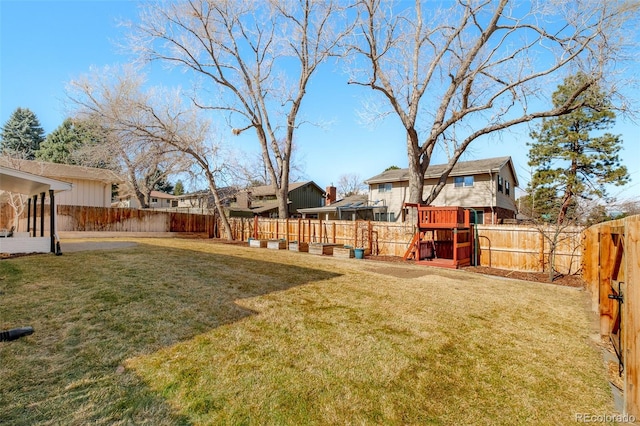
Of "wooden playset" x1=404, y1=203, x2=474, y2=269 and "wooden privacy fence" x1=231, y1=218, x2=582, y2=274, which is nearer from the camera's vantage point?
"wooden privacy fence" x1=231, y1=218, x2=582, y2=274

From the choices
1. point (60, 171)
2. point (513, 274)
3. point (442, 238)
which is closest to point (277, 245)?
point (442, 238)

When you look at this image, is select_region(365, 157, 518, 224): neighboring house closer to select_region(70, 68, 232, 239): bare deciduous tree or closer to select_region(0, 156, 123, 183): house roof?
select_region(70, 68, 232, 239): bare deciduous tree

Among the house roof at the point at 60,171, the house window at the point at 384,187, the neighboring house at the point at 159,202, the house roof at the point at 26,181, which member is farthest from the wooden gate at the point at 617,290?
the neighboring house at the point at 159,202

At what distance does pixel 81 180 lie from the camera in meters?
20.7

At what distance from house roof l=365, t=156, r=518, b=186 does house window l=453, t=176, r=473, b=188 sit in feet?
1.22

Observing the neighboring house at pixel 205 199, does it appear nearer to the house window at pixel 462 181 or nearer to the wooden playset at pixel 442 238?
the wooden playset at pixel 442 238

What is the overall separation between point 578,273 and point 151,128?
20.7 meters

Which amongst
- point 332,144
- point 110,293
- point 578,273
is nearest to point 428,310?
point 110,293

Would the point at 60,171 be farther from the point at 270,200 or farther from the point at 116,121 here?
the point at 270,200

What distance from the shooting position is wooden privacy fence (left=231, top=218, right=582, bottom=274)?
952cm

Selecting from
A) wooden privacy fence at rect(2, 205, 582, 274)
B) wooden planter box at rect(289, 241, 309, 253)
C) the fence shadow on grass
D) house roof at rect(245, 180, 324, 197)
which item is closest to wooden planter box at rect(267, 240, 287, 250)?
wooden planter box at rect(289, 241, 309, 253)

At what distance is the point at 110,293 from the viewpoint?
510 cm

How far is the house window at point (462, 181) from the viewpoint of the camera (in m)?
20.9

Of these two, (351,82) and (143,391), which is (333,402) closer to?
(143,391)
